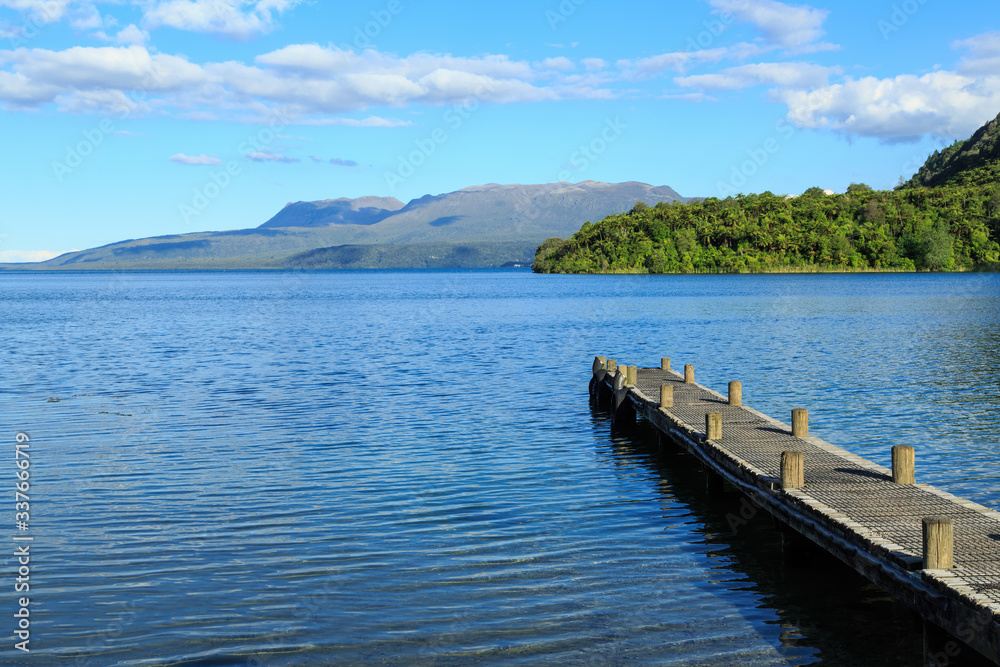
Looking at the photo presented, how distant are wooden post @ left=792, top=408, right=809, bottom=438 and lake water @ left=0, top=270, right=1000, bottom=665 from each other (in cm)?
208

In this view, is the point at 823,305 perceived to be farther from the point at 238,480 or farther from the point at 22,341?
the point at 238,480

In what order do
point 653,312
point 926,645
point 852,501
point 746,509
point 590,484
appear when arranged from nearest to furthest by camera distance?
point 926,645
point 852,501
point 746,509
point 590,484
point 653,312

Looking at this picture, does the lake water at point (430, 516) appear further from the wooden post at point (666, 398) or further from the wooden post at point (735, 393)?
the wooden post at point (735, 393)

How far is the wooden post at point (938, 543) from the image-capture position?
339 inches

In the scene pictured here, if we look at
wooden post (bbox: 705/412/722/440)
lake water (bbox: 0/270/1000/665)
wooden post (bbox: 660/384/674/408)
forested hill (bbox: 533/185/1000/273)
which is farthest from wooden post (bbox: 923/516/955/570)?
forested hill (bbox: 533/185/1000/273)

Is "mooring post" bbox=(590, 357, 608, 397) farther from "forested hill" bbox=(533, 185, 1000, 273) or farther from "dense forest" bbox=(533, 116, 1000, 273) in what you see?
"forested hill" bbox=(533, 185, 1000, 273)

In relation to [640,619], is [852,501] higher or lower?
higher

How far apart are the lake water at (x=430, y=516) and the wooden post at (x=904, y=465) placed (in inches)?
72.1

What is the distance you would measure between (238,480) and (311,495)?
2065 mm

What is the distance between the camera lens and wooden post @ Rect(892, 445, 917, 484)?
41.7 feet

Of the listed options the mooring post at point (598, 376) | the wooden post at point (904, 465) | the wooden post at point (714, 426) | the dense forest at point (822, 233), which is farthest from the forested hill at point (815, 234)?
the wooden post at point (904, 465)

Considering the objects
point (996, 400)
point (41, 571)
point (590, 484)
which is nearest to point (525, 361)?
point (996, 400)

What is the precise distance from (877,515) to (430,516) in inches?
271

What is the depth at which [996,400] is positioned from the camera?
25.1 meters
